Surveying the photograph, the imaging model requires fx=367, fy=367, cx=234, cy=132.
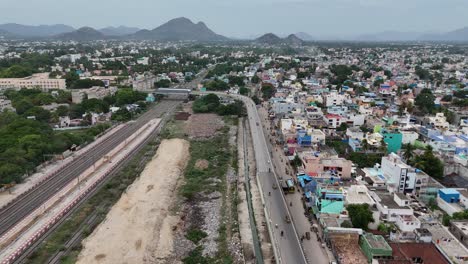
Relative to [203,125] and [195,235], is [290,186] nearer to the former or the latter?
[195,235]

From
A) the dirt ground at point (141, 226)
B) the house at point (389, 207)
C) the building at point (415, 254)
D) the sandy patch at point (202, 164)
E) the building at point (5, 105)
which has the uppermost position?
the building at point (5, 105)

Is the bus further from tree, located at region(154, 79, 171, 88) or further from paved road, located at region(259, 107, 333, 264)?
tree, located at region(154, 79, 171, 88)

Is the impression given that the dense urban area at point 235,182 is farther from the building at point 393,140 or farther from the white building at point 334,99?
the white building at point 334,99

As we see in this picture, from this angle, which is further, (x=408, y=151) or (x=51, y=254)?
(x=408, y=151)

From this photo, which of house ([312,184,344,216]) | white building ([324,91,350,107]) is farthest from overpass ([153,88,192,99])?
house ([312,184,344,216])

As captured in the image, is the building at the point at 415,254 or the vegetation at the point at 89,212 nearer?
the building at the point at 415,254

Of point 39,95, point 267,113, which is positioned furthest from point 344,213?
point 39,95

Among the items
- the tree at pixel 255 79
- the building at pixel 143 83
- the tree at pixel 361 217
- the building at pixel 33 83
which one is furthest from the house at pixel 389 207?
the building at pixel 33 83

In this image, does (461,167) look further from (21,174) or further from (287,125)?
(21,174)
